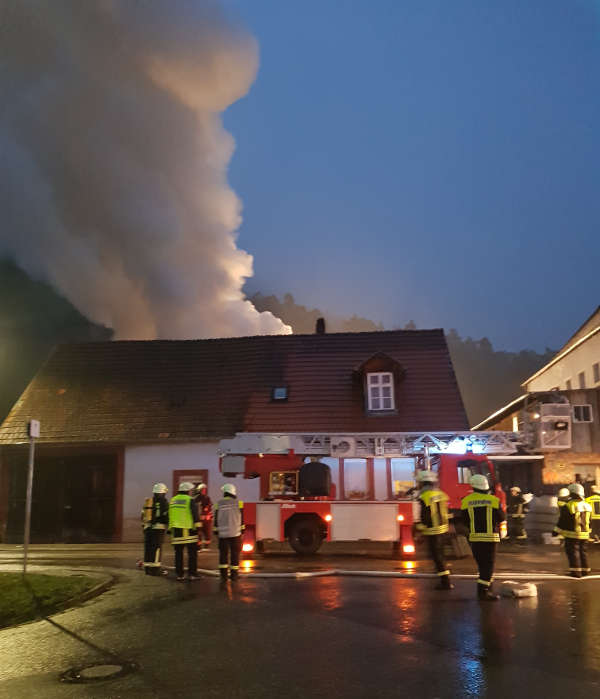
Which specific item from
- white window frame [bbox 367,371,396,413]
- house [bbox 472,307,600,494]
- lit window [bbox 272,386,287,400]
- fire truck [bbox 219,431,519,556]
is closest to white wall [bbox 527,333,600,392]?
house [bbox 472,307,600,494]

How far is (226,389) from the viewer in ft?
75.9

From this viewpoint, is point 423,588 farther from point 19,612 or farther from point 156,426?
point 156,426

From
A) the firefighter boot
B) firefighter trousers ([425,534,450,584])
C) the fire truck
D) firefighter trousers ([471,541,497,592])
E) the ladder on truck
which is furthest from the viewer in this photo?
the ladder on truck

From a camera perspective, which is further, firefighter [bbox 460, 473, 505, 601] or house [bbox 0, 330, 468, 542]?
house [bbox 0, 330, 468, 542]

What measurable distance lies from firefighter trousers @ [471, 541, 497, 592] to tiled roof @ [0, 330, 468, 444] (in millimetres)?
12125

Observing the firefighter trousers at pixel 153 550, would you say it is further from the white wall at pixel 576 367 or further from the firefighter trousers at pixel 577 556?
the white wall at pixel 576 367

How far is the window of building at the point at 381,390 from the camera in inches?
871

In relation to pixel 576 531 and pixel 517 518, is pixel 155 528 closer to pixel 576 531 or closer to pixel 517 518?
pixel 576 531

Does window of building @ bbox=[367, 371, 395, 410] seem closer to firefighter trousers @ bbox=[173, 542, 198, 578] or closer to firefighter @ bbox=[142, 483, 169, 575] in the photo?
firefighter @ bbox=[142, 483, 169, 575]

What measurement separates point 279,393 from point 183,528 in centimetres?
1181

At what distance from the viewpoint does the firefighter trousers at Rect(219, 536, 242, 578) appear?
37.2ft

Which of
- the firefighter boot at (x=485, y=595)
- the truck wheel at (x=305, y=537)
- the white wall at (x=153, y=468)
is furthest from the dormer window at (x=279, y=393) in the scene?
the firefighter boot at (x=485, y=595)

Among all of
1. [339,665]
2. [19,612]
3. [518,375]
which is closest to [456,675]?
[339,665]

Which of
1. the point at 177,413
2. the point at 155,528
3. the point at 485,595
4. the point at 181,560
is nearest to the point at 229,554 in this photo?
the point at 181,560
